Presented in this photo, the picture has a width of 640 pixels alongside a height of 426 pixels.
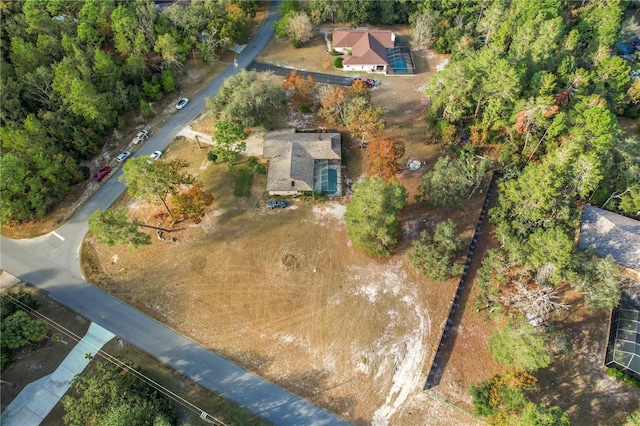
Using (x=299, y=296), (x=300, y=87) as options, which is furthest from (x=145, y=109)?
(x=299, y=296)

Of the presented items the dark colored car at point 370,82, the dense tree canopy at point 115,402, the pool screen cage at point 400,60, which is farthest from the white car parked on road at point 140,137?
the pool screen cage at point 400,60

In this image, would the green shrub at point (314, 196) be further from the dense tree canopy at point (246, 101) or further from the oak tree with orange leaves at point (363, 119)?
the dense tree canopy at point (246, 101)

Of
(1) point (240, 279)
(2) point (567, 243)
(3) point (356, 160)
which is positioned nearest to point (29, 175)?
(1) point (240, 279)

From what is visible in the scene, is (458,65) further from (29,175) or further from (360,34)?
(29,175)

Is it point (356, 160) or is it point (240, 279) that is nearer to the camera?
point (240, 279)

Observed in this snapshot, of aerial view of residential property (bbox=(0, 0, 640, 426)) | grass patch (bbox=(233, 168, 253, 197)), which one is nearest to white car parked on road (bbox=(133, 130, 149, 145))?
aerial view of residential property (bbox=(0, 0, 640, 426))

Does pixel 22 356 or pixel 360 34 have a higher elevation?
pixel 360 34
